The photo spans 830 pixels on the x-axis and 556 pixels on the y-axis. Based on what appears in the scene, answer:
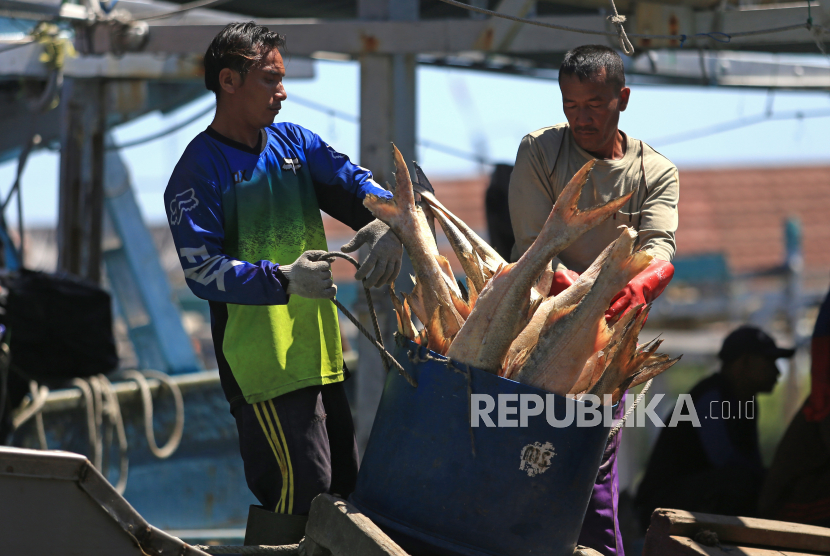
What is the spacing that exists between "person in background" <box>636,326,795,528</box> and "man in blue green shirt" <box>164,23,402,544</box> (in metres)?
2.64

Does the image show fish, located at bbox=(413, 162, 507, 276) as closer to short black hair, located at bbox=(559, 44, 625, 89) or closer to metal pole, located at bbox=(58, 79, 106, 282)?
short black hair, located at bbox=(559, 44, 625, 89)

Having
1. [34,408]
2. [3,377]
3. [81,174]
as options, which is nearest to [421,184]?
[3,377]

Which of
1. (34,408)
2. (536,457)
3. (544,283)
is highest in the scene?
(544,283)

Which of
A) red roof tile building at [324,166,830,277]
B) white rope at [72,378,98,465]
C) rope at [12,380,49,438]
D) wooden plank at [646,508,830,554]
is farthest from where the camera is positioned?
red roof tile building at [324,166,830,277]

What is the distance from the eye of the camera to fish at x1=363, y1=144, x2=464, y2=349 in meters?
2.55

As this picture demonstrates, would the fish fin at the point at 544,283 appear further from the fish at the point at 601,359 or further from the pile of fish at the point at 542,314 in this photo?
the fish at the point at 601,359

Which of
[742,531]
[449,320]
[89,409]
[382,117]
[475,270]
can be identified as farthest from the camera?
[89,409]

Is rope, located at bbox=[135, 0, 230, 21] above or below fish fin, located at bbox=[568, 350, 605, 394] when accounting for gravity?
above

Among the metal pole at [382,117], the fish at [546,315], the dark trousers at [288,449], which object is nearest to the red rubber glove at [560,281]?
the fish at [546,315]

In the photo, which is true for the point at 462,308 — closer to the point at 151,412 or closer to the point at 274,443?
the point at 274,443

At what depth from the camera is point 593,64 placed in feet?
9.75

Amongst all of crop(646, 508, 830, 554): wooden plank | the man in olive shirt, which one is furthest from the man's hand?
crop(646, 508, 830, 554): wooden plank

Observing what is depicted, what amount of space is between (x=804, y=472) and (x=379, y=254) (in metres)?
3.07

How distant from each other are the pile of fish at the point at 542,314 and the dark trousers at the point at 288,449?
0.41 meters
